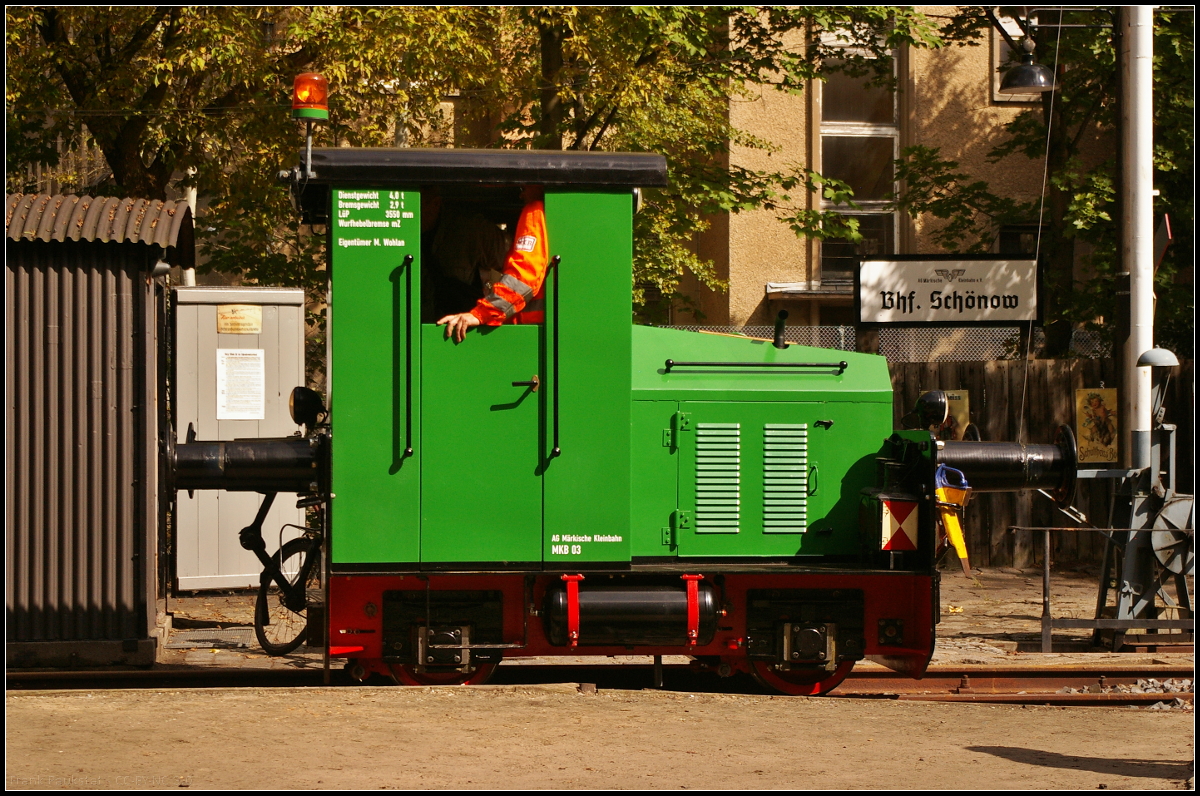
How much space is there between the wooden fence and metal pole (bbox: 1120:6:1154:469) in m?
3.19

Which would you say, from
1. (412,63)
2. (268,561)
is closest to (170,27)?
(412,63)

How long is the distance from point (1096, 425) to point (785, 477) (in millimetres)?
6087

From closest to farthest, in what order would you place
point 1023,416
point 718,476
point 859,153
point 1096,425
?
point 718,476, point 1096,425, point 1023,416, point 859,153

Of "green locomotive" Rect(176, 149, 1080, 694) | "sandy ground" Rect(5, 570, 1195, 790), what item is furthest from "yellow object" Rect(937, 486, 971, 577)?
"sandy ground" Rect(5, 570, 1195, 790)

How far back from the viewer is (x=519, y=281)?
6145mm

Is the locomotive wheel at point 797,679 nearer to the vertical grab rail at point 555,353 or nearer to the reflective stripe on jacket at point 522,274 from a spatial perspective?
the vertical grab rail at point 555,353

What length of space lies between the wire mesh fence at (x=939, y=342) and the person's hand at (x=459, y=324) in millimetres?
8455

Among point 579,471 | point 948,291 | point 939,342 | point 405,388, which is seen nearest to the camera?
point 405,388

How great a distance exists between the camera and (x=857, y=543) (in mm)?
6969

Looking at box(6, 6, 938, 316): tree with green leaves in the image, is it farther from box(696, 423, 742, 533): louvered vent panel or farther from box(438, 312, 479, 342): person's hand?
box(696, 423, 742, 533): louvered vent panel

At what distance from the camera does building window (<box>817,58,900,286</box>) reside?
20.6m

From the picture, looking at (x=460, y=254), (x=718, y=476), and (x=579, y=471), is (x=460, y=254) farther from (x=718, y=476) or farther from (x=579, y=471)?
(x=718, y=476)

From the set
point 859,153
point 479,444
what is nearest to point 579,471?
point 479,444

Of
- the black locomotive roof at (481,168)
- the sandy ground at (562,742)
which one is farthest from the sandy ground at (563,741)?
the black locomotive roof at (481,168)
